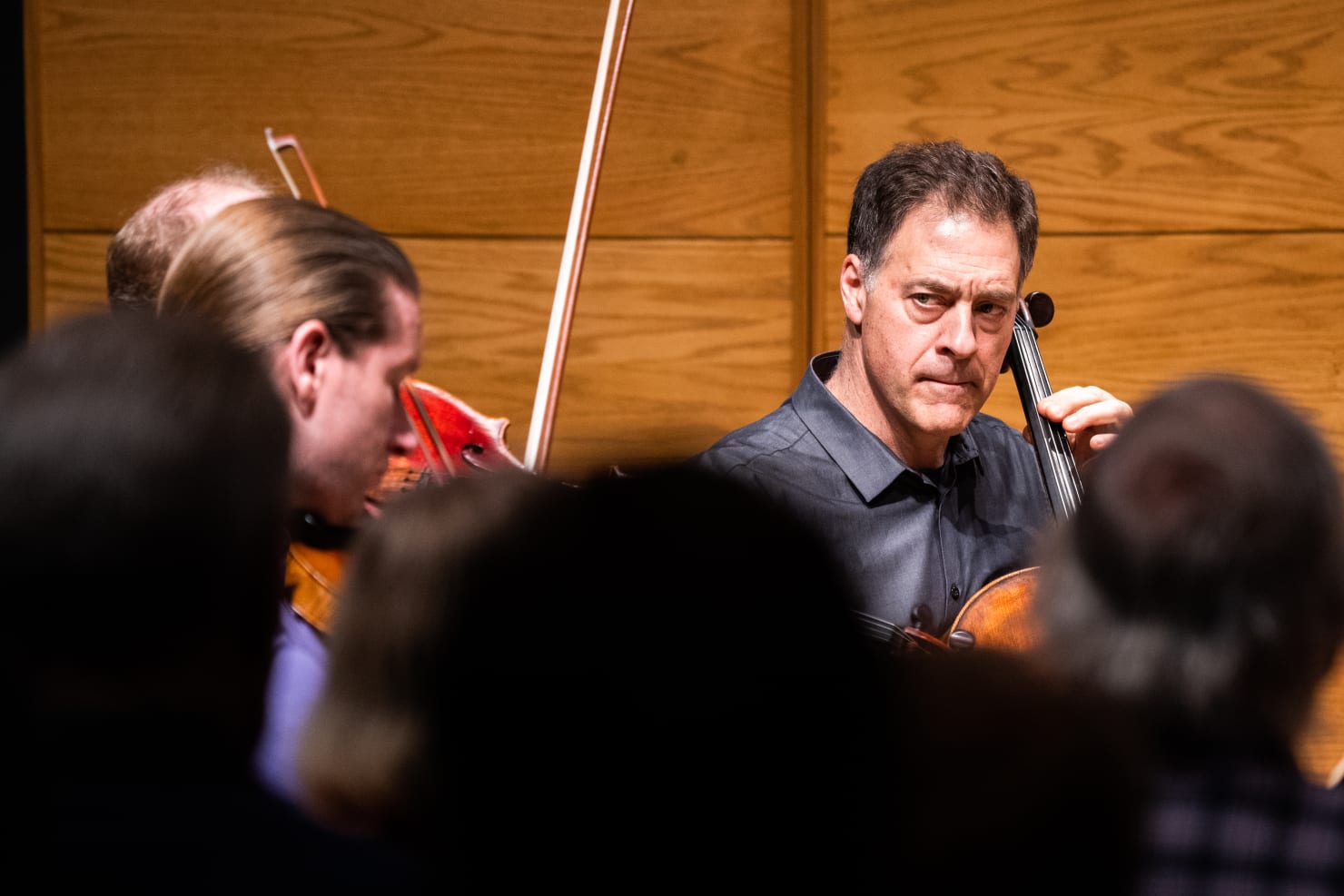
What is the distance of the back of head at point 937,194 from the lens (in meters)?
1.71

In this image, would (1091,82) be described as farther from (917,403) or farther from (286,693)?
(286,693)

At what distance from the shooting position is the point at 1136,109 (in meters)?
2.31

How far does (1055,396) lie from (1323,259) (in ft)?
3.24

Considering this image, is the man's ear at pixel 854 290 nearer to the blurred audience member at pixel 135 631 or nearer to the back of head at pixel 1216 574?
the back of head at pixel 1216 574

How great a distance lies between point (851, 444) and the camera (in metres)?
1.75

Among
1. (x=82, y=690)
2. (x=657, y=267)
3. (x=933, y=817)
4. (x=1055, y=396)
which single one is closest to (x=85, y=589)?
(x=82, y=690)

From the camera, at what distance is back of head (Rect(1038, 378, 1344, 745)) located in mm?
652

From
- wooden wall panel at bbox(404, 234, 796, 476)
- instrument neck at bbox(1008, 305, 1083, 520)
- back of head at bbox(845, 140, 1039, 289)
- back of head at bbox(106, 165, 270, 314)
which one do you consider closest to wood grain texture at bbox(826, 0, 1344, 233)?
wooden wall panel at bbox(404, 234, 796, 476)

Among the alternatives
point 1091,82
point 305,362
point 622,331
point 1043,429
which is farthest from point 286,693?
point 1091,82

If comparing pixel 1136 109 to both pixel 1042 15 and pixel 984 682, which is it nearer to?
pixel 1042 15

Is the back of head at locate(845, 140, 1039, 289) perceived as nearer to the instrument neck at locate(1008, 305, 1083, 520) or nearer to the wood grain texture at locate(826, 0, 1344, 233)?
the instrument neck at locate(1008, 305, 1083, 520)

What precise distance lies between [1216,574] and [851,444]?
1096 millimetres

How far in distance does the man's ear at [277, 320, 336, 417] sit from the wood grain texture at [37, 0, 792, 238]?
1.31 meters

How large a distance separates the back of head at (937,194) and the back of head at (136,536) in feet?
4.12
